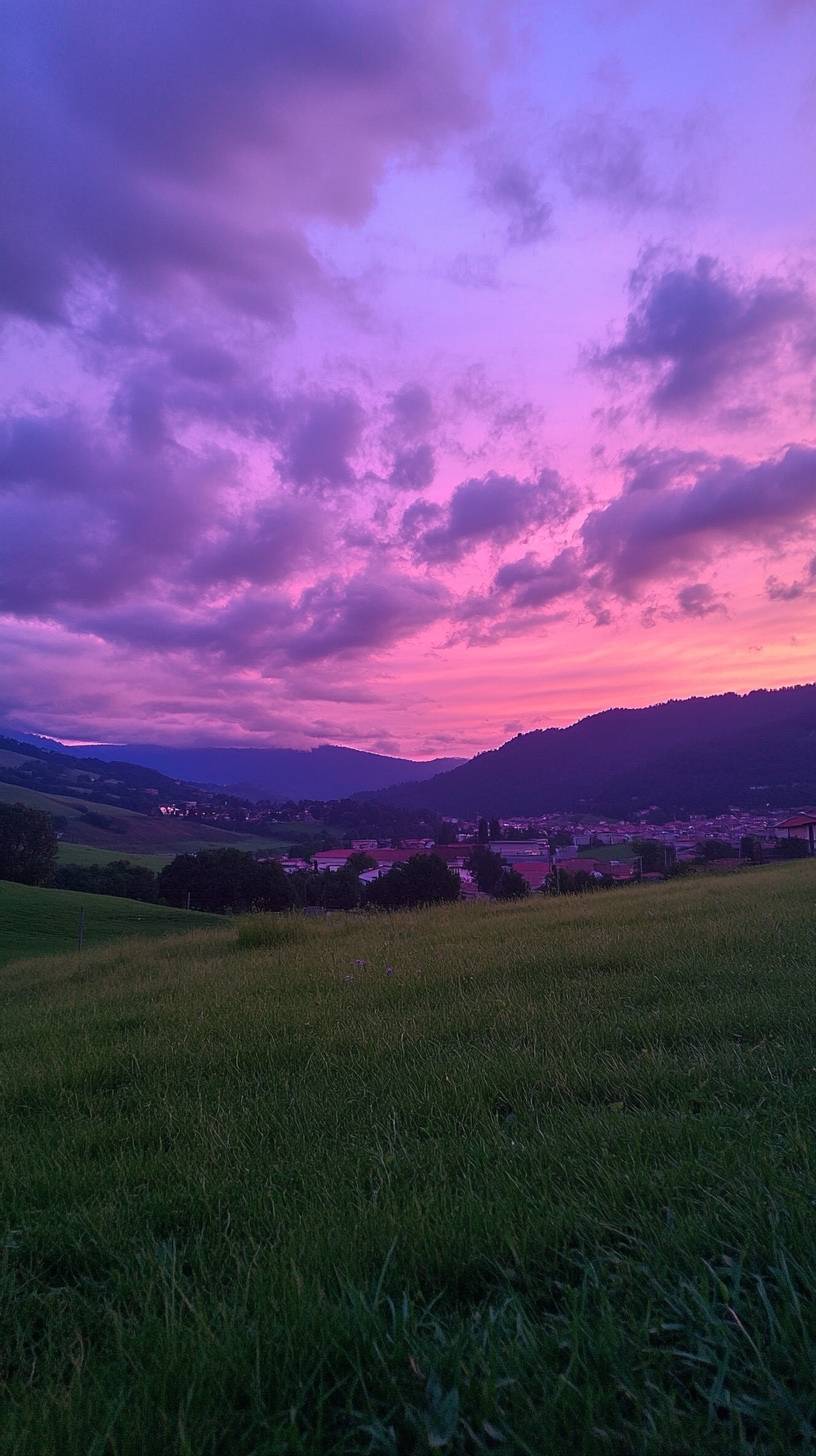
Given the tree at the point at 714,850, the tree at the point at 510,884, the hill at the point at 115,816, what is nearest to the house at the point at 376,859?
the tree at the point at 510,884

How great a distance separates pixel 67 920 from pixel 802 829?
40.5 metres

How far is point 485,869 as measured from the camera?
34.9m

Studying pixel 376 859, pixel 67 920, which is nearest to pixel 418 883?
pixel 376 859

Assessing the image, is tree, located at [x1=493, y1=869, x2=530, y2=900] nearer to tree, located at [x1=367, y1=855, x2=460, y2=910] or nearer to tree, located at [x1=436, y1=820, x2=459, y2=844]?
tree, located at [x1=367, y1=855, x2=460, y2=910]

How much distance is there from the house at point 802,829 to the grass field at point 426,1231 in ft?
136

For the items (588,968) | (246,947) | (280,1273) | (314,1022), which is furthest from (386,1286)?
(246,947)

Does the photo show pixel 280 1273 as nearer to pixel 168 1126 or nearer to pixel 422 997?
pixel 168 1126

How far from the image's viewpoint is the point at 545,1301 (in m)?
2.05

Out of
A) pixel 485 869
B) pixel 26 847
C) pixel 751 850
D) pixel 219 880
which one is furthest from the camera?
pixel 26 847

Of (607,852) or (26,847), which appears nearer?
(607,852)

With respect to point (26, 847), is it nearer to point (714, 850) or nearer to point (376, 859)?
point (376, 859)

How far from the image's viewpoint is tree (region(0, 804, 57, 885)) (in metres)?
51.4

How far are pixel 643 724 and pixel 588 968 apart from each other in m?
112

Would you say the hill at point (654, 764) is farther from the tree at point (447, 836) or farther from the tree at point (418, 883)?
the tree at point (418, 883)
